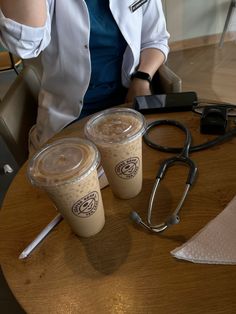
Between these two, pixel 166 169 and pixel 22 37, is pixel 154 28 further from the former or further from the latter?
pixel 166 169

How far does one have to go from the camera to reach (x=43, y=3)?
838 mm

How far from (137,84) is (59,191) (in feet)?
2.31

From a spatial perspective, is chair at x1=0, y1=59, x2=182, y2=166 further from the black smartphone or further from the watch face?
the black smartphone

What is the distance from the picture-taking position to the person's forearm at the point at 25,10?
794mm

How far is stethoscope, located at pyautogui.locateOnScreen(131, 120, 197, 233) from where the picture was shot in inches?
23.4

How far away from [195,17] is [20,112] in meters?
2.39

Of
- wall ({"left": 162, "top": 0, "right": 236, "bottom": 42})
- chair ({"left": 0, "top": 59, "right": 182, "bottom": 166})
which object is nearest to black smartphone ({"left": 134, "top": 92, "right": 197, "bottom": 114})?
chair ({"left": 0, "top": 59, "right": 182, "bottom": 166})

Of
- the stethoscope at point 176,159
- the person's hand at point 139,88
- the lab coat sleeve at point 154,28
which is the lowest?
the person's hand at point 139,88

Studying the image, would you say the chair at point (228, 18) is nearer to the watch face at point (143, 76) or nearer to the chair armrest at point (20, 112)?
the watch face at point (143, 76)

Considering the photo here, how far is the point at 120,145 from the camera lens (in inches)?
22.3

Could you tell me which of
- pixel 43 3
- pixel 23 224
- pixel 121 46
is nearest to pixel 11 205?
pixel 23 224

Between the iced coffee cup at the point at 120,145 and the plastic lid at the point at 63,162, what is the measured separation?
4cm

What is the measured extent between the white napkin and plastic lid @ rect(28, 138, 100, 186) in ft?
0.73

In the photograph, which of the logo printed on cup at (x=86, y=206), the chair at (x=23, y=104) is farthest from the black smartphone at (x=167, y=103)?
the logo printed on cup at (x=86, y=206)
